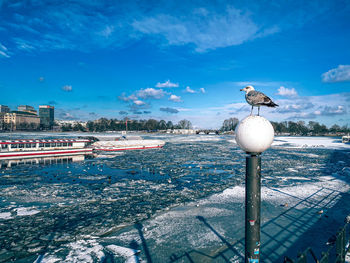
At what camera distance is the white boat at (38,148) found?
4053 cm

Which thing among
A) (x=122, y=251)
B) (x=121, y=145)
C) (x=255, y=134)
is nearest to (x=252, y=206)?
(x=255, y=134)

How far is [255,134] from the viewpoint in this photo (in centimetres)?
339

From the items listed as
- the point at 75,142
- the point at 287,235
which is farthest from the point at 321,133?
the point at 287,235

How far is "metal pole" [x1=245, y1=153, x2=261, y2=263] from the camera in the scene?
3.48m

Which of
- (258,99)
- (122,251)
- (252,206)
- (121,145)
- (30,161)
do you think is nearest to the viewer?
(252,206)

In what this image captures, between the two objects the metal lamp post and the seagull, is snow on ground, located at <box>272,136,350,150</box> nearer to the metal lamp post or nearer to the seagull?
the seagull

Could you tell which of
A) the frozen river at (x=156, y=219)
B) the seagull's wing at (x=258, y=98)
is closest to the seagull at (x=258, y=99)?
the seagull's wing at (x=258, y=98)

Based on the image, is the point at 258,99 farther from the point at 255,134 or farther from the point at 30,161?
the point at 30,161

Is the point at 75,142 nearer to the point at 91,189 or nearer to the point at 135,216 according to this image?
the point at 91,189

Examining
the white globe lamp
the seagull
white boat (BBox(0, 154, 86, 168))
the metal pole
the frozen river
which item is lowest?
white boat (BBox(0, 154, 86, 168))

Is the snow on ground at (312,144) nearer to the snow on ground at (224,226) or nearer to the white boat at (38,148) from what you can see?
the white boat at (38,148)

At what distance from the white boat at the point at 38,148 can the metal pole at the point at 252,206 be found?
1839 inches

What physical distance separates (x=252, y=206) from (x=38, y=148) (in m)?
49.7

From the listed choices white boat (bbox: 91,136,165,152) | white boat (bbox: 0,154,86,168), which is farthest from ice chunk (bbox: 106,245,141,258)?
white boat (bbox: 91,136,165,152)
